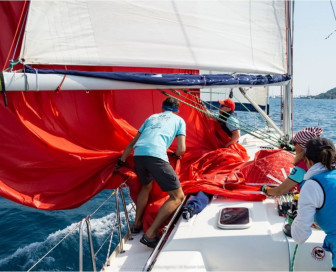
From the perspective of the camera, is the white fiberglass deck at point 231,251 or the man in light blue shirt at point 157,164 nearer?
the white fiberglass deck at point 231,251

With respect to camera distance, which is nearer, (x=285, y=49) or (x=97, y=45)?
(x=97, y=45)

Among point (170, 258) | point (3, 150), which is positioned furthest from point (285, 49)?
point (3, 150)

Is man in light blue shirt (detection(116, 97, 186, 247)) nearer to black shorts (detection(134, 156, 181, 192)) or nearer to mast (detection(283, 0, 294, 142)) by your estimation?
black shorts (detection(134, 156, 181, 192))

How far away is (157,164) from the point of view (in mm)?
2926

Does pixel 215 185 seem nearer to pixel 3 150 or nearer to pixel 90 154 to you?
pixel 90 154

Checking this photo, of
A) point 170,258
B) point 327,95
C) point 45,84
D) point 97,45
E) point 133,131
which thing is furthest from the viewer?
point 327,95

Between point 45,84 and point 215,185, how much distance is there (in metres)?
1.87

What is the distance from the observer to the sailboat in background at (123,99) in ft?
8.29

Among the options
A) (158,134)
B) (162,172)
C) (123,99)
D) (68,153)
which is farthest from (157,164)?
(123,99)

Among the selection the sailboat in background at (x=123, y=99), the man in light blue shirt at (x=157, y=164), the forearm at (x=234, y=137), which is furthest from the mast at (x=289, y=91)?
the man in light blue shirt at (x=157, y=164)

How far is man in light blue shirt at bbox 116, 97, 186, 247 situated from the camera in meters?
2.89

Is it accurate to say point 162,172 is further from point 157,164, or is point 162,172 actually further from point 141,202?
point 141,202

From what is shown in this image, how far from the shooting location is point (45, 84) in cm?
281

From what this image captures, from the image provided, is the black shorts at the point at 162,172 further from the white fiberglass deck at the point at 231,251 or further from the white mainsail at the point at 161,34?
the white mainsail at the point at 161,34
